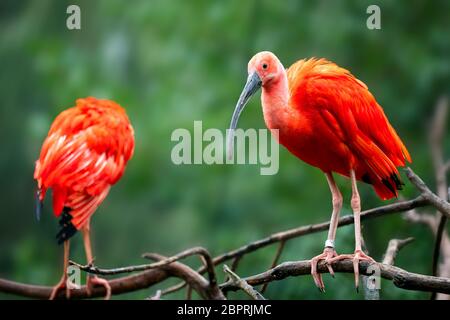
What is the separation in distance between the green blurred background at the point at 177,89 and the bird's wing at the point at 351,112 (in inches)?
115

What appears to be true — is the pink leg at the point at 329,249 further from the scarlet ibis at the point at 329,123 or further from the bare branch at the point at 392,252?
the bare branch at the point at 392,252

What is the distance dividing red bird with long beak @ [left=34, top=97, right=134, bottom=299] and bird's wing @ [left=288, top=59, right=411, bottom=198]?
35.4 inches

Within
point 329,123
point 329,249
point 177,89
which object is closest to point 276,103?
point 329,123

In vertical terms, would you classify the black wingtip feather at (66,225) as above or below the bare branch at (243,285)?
above

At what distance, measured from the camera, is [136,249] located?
22.1 ft

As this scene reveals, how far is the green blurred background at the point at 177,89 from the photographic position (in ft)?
20.6

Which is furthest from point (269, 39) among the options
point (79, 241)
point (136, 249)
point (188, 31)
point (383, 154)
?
point (383, 154)

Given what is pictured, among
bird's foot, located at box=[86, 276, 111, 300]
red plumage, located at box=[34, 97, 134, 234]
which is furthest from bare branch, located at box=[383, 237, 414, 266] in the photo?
red plumage, located at box=[34, 97, 134, 234]

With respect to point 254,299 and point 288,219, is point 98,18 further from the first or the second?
point 254,299

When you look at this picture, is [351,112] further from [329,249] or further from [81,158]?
[81,158]

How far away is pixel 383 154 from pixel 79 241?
7.73ft

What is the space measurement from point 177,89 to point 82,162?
12.1ft

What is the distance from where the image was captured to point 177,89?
715 centimetres

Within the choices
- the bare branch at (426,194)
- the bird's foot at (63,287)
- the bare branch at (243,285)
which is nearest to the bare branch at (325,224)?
the bare branch at (426,194)
